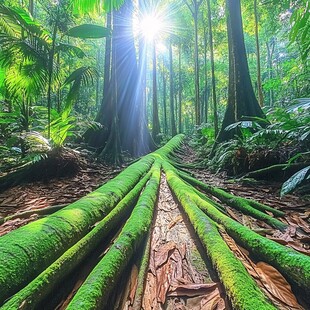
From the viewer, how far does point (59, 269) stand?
43.1 inches

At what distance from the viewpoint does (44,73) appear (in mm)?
4133

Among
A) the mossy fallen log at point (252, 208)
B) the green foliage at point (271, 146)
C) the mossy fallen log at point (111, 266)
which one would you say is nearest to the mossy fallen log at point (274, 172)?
the green foliage at point (271, 146)

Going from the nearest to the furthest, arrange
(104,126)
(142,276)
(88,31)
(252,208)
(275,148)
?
(142,276), (252,208), (275,148), (88,31), (104,126)

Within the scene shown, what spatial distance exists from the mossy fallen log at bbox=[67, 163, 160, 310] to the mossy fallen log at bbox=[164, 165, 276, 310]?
38cm

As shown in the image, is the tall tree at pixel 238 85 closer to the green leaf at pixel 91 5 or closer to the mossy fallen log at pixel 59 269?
the green leaf at pixel 91 5

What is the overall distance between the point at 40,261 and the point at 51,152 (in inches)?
118

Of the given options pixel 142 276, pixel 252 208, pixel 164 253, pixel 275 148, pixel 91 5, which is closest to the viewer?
pixel 142 276

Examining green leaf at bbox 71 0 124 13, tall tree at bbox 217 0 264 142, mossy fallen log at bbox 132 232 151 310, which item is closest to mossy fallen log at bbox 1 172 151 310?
mossy fallen log at bbox 132 232 151 310

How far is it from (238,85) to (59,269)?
546 cm

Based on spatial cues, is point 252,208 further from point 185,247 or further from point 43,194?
point 43,194

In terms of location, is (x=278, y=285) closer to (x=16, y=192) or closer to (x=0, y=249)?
(x=0, y=249)

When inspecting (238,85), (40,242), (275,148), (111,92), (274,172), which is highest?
(111,92)

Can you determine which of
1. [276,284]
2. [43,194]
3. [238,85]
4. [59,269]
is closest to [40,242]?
[59,269]

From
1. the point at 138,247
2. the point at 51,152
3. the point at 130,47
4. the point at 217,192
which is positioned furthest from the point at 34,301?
the point at 130,47
